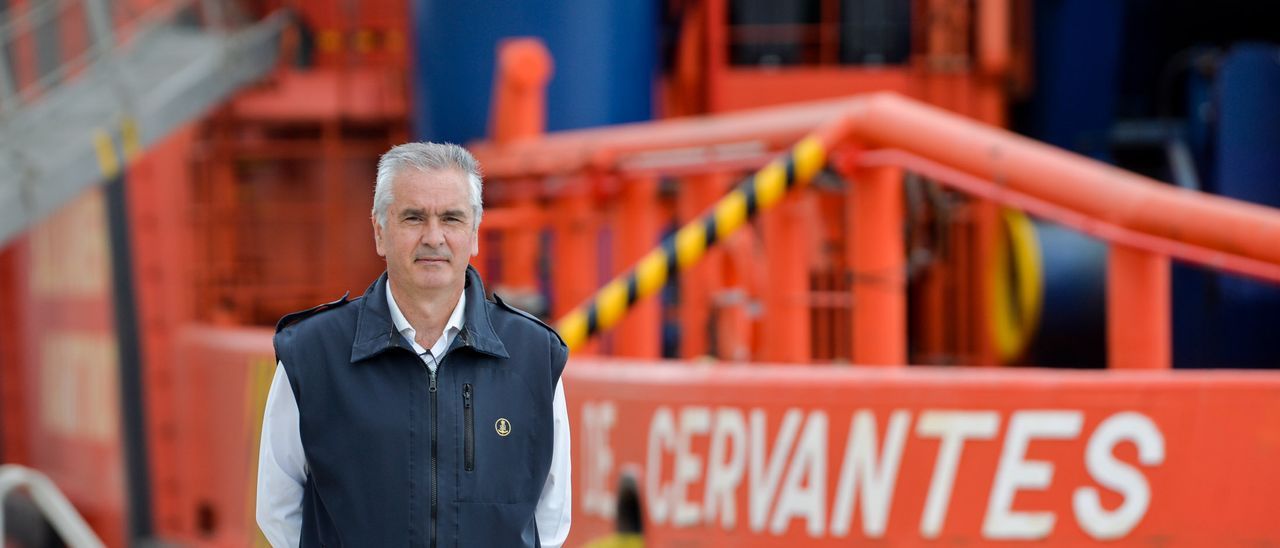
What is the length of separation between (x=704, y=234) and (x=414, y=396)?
3366 mm

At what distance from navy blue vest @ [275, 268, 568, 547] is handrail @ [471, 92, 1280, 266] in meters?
3.26

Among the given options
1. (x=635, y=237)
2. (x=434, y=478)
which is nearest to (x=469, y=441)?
(x=434, y=478)

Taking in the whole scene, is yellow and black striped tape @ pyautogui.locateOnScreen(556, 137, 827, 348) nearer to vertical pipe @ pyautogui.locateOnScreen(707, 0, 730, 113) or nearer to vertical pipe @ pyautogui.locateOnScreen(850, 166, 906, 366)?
vertical pipe @ pyautogui.locateOnScreen(850, 166, 906, 366)

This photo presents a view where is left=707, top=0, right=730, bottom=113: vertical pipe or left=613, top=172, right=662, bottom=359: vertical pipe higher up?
left=707, top=0, right=730, bottom=113: vertical pipe

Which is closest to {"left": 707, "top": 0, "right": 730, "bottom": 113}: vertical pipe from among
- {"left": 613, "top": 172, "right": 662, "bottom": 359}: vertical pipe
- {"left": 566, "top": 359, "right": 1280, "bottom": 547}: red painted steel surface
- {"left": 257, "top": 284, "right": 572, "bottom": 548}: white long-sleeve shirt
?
{"left": 613, "top": 172, "right": 662, "bottom": 359}: vertical pipe

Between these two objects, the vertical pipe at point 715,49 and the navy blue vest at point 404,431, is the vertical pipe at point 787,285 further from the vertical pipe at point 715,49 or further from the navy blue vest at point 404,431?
the navy blue vest at point 404,431

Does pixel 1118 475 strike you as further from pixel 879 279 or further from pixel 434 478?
pixel 434 478

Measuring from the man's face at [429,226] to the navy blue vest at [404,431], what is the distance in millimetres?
83

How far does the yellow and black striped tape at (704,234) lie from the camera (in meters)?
5.79

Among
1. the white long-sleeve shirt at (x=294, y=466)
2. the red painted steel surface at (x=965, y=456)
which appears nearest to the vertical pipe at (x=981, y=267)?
the red painted steel surface at (x=965, y=456)

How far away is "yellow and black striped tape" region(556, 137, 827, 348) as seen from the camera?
19.0 ft

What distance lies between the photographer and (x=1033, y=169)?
5566mm

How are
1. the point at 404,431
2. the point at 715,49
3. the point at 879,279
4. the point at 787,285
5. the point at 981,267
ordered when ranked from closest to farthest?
the point at 404,431 < the point at 879,279 < the point at 787,285 < the point at 981,267 < the point at 715,49

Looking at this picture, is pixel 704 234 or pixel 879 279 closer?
pixel 879 279
